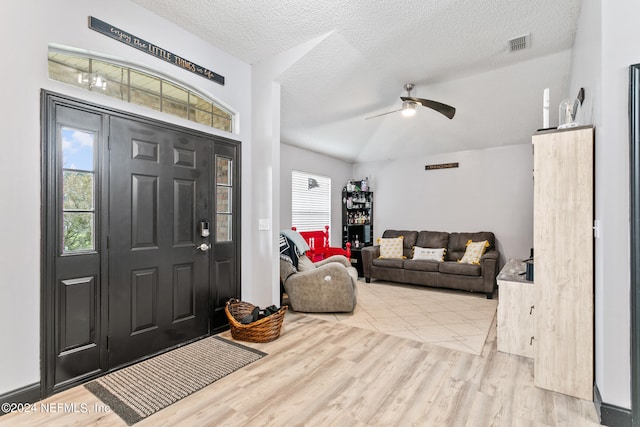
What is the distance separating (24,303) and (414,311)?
150 inches

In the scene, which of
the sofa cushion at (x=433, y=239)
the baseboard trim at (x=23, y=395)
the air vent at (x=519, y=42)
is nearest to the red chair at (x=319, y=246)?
the sofa cushion at (x=433, y=239)

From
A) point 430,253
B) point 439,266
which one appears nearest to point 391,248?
point 430,253

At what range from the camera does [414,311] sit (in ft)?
13.4

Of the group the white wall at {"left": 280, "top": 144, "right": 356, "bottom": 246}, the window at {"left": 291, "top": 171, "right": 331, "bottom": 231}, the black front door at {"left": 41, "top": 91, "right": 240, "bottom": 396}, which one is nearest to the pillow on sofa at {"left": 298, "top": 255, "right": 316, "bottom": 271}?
the black front door at {"left": 41, "top": 91, "right": 240, "bottom": 396}

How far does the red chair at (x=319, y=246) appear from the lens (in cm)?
538

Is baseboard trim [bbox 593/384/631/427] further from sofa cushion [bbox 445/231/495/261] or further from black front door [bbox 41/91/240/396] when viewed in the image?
Answer: sofa cushion [bbox 445/231/495/261]

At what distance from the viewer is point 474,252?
5.23 m

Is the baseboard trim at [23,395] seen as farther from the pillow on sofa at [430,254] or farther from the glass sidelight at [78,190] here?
the pillow on sofa at [430,254]

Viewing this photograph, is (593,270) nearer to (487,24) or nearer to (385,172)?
(487,24)

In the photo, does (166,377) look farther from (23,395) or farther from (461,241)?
(461,241)

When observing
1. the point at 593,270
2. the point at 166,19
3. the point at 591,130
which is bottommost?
the point at 593,270

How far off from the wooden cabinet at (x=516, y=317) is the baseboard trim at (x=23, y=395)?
3.60 m

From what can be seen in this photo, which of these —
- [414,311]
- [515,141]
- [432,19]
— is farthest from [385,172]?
[432,19]

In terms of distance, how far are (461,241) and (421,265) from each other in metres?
0.99
